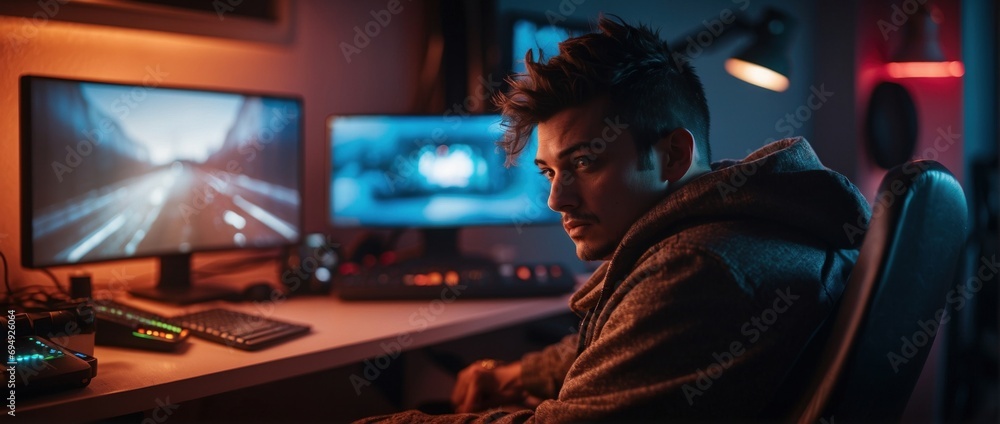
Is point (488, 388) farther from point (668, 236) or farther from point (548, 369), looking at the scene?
point (668, 236)

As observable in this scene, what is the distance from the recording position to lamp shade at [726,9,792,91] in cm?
170

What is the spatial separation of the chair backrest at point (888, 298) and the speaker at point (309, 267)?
1.23 meters

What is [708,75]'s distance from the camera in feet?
8.86

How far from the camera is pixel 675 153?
98 centimetres

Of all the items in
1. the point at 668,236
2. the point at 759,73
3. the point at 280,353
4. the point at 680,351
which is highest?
the point at 759,73

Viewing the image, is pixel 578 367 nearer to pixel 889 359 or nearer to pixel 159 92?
pixel 889 359

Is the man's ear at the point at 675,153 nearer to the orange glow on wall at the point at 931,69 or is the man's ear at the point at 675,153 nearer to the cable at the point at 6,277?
the cable at the point at 6,277

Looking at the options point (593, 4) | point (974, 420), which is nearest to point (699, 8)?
point (593, 4)

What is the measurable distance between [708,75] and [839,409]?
217cm

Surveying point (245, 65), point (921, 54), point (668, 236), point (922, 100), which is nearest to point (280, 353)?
point (668, 236)

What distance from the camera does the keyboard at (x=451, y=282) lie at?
5.21 ft

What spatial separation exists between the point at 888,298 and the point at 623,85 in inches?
17.1

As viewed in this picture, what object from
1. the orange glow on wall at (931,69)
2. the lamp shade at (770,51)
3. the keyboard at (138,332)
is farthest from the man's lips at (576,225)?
the orange glow on wall at (931,69)

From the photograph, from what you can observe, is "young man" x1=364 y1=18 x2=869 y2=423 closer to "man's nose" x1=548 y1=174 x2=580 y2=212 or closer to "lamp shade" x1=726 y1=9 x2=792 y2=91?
"man's nose" x1=548 y1=174 x2=580 y2=212
